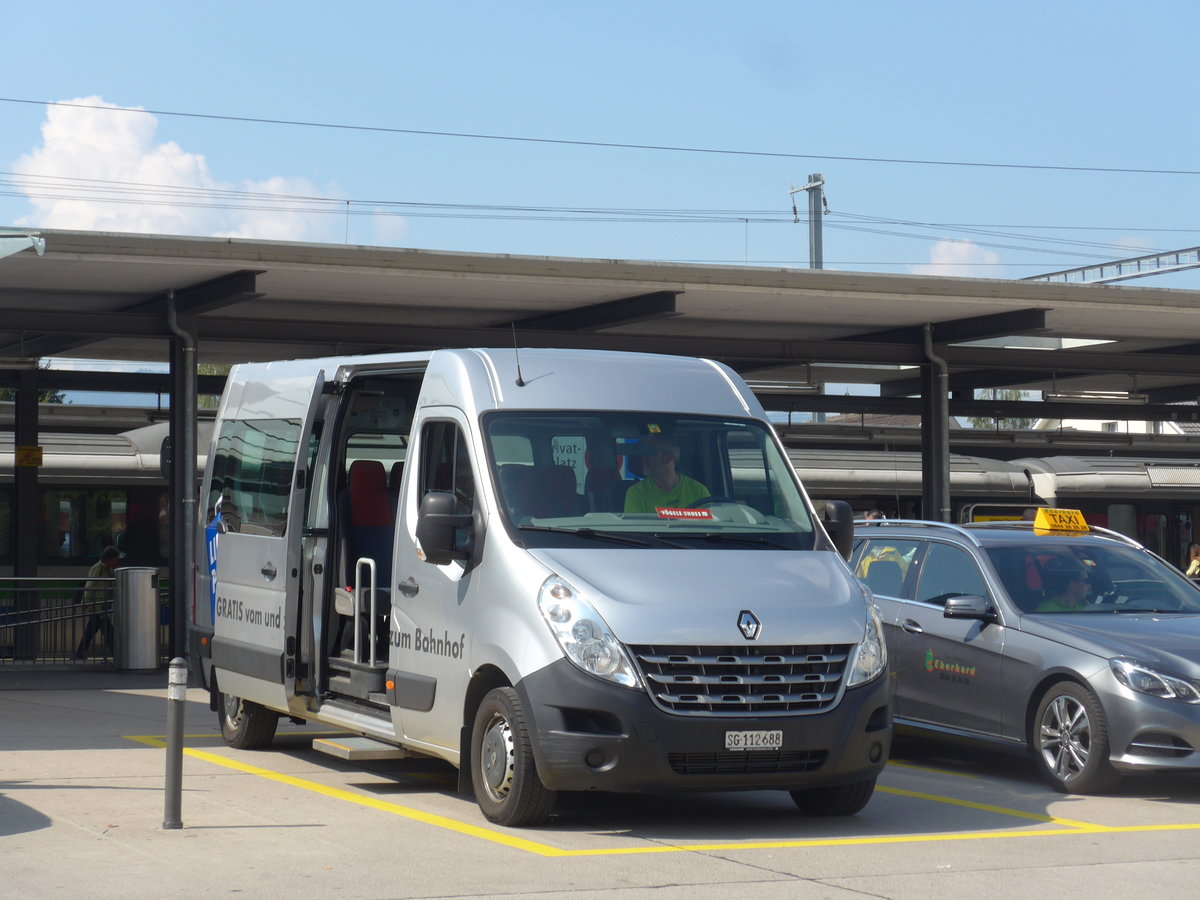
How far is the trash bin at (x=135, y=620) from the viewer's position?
1900cm

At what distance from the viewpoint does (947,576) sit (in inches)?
453

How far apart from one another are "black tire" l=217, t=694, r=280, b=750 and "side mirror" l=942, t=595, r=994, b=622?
4.63 metres

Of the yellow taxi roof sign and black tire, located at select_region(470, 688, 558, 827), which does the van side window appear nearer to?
black tire, located at select_region(470, 688, 558, 827)

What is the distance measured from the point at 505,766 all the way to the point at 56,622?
40.3 feet

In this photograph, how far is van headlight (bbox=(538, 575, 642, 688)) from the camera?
7938mm

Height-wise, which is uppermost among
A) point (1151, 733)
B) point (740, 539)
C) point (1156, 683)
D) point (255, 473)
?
Result: point (255, 473)

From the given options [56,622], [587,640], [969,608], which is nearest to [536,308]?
[56,622]

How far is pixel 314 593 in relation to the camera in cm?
1055

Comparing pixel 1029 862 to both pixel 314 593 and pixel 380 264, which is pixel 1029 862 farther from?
pixel 380 264

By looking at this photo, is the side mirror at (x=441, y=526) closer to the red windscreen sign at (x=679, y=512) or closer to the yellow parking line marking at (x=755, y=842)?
the red windscreen sign at (x=679, y=512)

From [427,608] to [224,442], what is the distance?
3774mm

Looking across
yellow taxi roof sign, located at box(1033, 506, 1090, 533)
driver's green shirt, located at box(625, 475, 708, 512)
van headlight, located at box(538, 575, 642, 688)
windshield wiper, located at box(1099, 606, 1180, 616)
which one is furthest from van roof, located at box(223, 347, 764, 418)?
yellow taxi roof sign, located at box(1033, 506, 1090, 533)

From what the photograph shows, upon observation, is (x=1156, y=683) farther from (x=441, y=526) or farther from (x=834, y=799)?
(x=441, y=526)

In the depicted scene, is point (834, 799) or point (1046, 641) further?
point (1046, 641)
